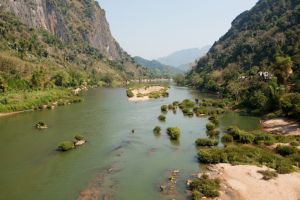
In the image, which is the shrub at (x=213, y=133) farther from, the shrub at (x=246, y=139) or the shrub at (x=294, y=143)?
the shrub at (x=294, y=143)

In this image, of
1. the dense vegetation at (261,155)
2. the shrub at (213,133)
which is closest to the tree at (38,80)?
the shrub at (213,133)

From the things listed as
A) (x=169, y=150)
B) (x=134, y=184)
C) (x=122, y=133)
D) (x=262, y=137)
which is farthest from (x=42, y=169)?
(x=262, y=137)

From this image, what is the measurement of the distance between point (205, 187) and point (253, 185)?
23.6 feet

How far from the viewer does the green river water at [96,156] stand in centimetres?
4716

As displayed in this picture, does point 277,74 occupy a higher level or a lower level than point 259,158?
higher

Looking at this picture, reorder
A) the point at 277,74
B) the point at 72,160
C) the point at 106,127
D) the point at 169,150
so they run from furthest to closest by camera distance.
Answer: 1. the point at 277,74
2. the point at 106,127
3. the point at 169,150
4. the point at 72,160

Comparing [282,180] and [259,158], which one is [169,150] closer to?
[259,158]

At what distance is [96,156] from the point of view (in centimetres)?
6197

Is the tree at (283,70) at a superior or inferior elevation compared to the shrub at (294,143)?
superior

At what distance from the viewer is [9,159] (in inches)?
2367

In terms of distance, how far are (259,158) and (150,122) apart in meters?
41.9

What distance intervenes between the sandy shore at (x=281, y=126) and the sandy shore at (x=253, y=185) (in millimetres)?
27178

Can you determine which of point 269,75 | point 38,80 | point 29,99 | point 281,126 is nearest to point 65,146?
point 281,126

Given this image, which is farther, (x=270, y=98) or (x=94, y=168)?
(x=270, y=98)
